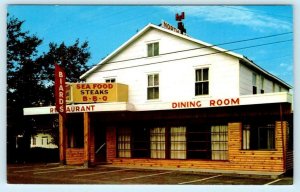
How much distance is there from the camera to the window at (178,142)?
15727 mm

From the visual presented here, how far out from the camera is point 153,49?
54.2 ft

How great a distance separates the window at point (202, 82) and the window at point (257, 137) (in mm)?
→ 1872

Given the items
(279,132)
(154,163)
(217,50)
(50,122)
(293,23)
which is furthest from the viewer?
(50,122)

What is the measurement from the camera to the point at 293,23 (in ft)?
34.3

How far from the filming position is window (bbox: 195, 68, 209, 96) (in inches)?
605

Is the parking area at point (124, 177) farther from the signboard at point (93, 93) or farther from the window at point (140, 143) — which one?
the signboard at point (93, 93)

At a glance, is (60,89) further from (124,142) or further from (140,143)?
(140,143)

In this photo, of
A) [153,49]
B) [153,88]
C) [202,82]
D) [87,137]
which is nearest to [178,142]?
[153,88]

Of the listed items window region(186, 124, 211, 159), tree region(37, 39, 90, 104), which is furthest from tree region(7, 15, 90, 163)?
window region(186, 124, 211, 159)

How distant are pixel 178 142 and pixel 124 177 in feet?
11.3

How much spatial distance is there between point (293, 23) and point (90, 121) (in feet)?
28.7

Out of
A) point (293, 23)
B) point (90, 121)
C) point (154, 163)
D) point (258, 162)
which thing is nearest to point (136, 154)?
point (154, 163)

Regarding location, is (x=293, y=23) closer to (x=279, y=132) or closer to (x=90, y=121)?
(x=279, y=132)

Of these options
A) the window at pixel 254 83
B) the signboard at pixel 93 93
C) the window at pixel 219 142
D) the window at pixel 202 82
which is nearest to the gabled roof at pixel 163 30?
the window at pixel 254 83
